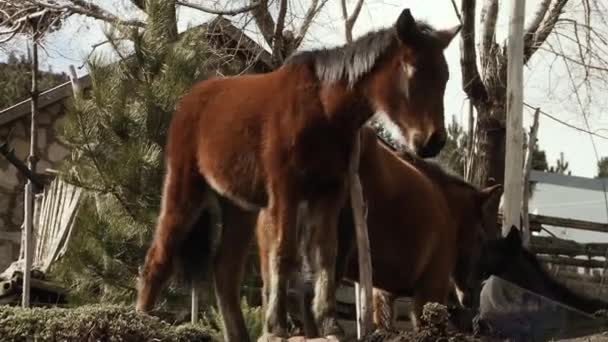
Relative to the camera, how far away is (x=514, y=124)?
9.53 metres

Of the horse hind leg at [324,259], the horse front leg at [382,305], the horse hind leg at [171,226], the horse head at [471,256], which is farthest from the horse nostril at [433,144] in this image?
the horse head at [471,256]

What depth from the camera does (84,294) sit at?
9477 millimetres

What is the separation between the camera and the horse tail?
7.42 meters

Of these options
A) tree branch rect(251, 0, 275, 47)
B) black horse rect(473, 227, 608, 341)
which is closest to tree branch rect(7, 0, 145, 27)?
tree branch rect(251, 0, 275, 47)

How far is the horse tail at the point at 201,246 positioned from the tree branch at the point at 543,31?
235 inches

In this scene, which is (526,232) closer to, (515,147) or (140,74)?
(515,147)

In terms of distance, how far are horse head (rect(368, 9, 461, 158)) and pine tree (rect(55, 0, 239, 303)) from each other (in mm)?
3958

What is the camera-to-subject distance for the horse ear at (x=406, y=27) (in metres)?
5.83

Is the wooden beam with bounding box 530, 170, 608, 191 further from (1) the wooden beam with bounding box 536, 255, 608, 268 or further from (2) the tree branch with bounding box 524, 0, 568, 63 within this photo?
(2) the tree branch with bounding box 524, 0, 568, 63

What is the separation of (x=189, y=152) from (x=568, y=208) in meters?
18.3

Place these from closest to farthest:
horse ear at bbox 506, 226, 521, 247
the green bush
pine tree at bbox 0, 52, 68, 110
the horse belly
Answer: the green bush
the horse belly
horse ear at bbox 506, 226, 521, 247
pine tree at bbox 0, 52, 68, 110

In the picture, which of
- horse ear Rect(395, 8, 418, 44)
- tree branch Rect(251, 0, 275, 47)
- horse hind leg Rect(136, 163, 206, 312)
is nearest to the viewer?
horse ear Rect(395, 8, 418, 44)

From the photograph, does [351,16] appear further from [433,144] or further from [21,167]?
[433,144]

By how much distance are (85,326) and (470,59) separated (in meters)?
7.14
